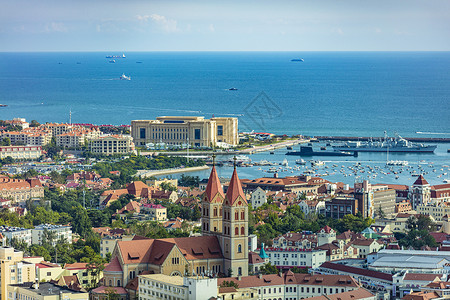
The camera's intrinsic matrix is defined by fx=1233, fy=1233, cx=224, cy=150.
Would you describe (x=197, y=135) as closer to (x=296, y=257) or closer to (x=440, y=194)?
(x=440, y=194)

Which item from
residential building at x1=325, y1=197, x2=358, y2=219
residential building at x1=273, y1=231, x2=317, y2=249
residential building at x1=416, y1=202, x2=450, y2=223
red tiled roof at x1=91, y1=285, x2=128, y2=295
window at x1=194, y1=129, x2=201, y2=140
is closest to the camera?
red tiled roof at x1=91, y1=285, x2=128, y2=295

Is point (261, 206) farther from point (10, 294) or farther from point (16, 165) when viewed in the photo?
point (16, 165)

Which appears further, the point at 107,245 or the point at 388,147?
the point at 388,147

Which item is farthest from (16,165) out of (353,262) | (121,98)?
(121,98)

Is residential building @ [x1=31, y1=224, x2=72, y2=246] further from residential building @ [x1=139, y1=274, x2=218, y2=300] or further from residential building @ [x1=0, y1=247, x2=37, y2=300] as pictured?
residential building @ [x1=139, y1=274, x2=218, y2=300]

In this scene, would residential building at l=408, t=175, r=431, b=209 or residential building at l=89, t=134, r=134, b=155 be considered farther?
residential building at l=89, t=134, r=134, b=155

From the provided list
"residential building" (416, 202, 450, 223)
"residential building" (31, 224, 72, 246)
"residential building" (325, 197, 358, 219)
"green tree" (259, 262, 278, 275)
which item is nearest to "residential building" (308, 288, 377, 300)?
"green tree" (259, 262, 278, 275)

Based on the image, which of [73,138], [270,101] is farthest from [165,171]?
[270,101]
